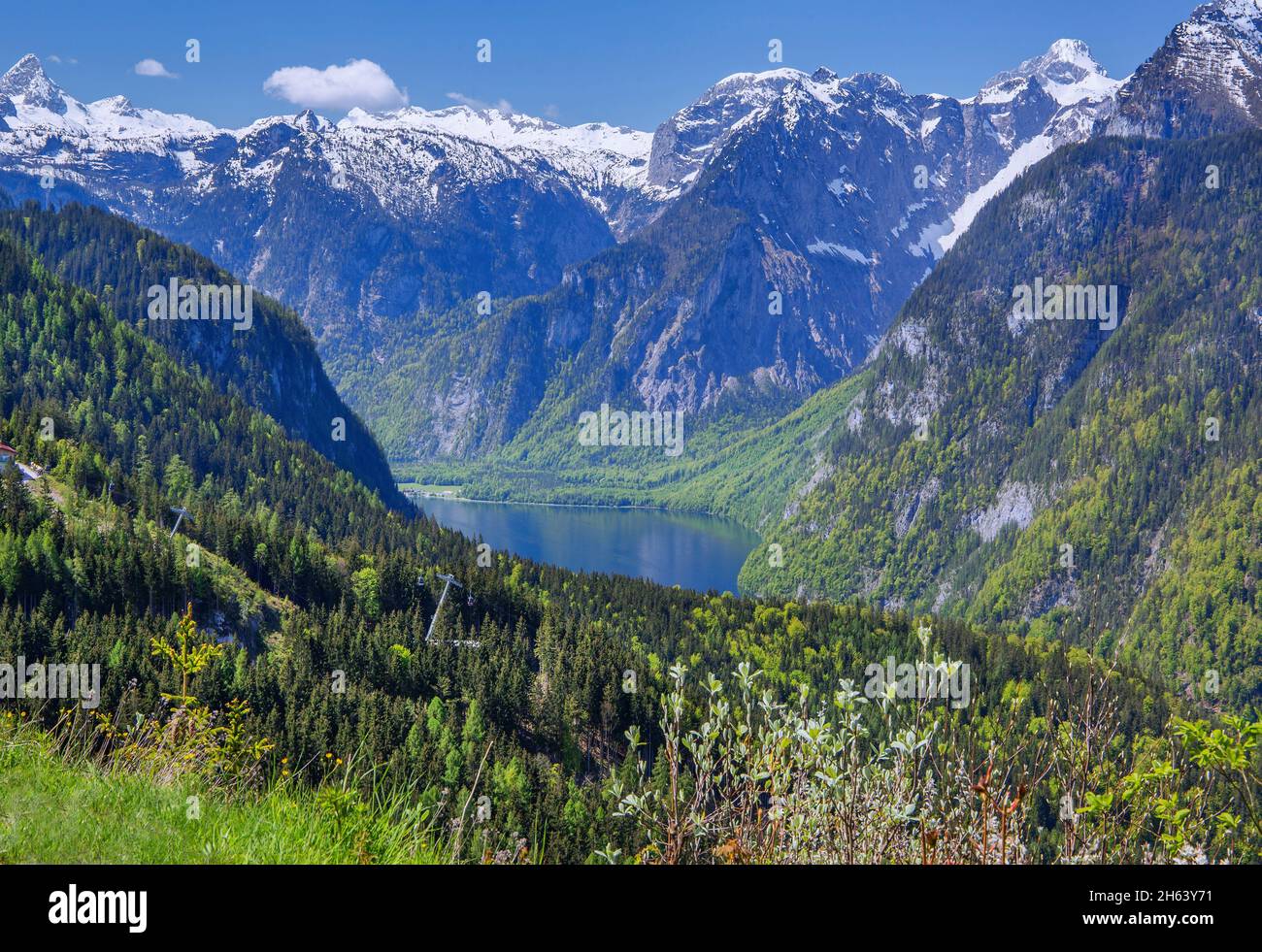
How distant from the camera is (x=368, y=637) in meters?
70.7

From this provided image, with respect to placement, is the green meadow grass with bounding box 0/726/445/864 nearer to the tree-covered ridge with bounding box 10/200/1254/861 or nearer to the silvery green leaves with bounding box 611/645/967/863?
the tree-covered ridge with bounding box 10/200/1254/861

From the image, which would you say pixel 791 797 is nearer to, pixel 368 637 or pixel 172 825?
pixel 172 825

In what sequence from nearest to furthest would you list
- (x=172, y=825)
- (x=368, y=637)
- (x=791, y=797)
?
(x=172, y=825), (x=791, y=797), (x=368, y=637)

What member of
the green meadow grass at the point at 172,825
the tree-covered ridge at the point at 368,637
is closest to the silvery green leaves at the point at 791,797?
the tree-covered ridge at the point at 368,637

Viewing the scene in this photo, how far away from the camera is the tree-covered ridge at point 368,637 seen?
1908 centimetres

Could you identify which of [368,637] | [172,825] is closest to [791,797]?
[172,825]

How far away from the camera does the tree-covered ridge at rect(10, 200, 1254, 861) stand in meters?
19.1

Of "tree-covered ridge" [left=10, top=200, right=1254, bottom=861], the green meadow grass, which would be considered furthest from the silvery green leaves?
the green meadow grass

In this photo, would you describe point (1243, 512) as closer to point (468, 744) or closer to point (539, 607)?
point (539, 607)

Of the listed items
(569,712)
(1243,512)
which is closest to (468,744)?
(569,712)

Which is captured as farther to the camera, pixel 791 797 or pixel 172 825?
pixel 791 797

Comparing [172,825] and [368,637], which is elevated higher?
[172,825]

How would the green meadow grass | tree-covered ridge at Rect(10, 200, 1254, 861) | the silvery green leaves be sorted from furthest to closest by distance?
1. tree-covered ridge at Rect(10, 200, 1254, 861)
2. the silvery green leaves
3. the green meadow grass
